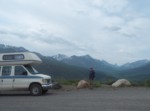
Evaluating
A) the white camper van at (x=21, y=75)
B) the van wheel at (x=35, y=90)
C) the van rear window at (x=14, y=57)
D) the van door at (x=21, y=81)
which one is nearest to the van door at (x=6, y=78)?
the white camper van at (x=21, y=75)

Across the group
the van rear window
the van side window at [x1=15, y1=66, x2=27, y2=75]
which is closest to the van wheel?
the van side window at [x1=15, y1=66, x2=27, y2=75]

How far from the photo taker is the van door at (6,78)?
25.2 meters

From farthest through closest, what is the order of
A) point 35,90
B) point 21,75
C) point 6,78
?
point 6,78
point 21,75
point 35,90

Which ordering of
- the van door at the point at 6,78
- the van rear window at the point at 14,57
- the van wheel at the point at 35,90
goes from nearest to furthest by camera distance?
the van wheel at the point at 35,90
the van door at the point at 6,78
the van rear window at the point at 14,57

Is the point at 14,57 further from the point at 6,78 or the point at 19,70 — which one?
the point at 6,78

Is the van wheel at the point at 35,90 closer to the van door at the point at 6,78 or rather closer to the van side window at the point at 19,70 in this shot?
the van side window at the point at 19,70

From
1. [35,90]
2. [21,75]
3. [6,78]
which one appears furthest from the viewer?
[6,78]

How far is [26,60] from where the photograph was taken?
25.3m

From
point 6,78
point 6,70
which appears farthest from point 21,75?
point 6,70

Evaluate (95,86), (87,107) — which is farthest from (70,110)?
(95,86)

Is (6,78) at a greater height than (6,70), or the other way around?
(6,70)

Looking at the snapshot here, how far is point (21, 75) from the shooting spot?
82.7ft

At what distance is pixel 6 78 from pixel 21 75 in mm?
1025

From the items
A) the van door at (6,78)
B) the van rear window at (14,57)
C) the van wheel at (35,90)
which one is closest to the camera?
the van wheel at (35,90)
